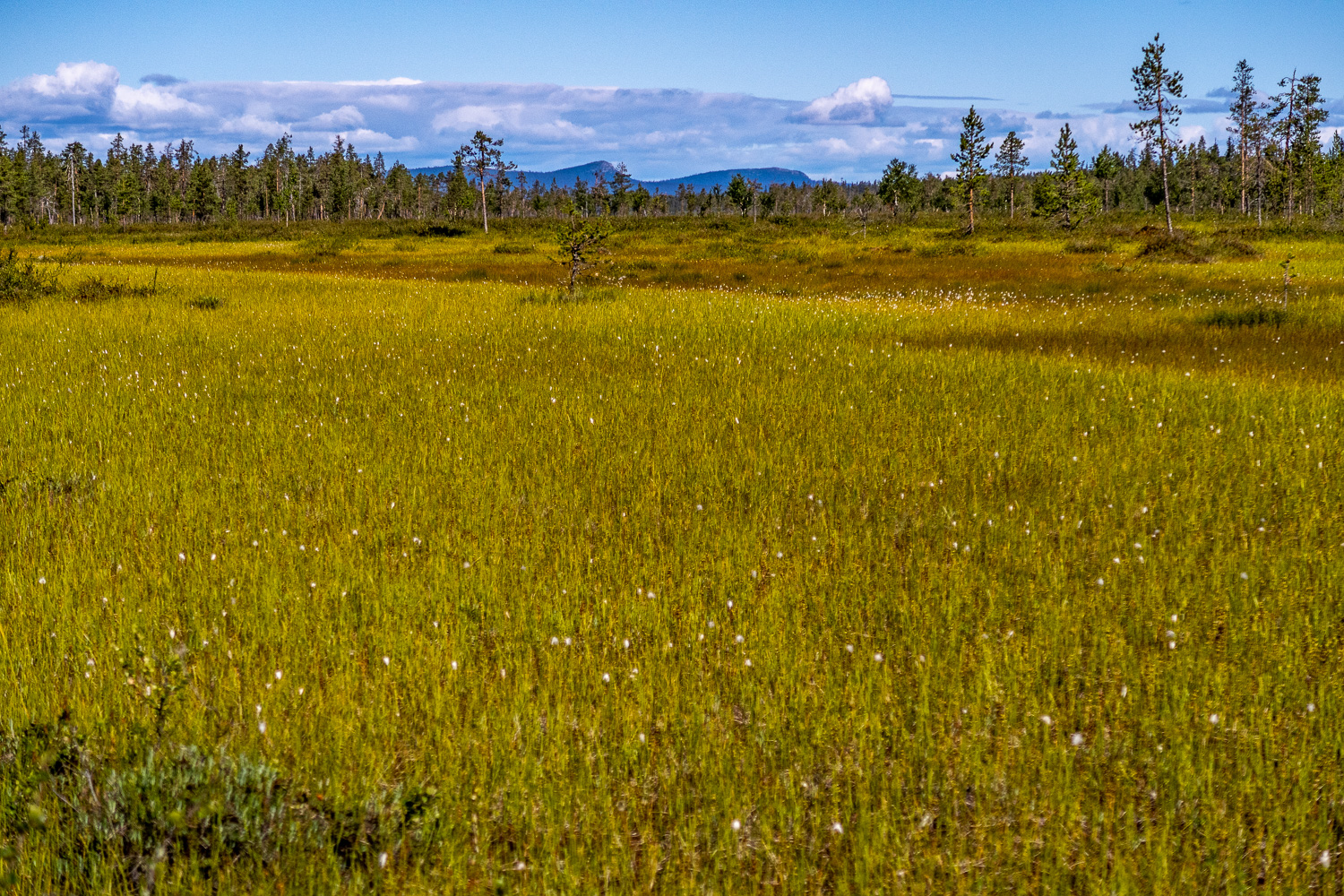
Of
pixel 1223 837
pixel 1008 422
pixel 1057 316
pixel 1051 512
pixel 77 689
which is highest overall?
pixel 1057 316

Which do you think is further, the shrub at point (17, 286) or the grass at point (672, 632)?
the shrub at point (17, 286)

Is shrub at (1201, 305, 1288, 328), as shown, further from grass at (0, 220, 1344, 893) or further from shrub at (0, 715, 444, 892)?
shrub at (0, 715, 444, 892)

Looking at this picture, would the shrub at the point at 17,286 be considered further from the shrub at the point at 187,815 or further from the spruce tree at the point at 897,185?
the spruce tree at the point at 897,185

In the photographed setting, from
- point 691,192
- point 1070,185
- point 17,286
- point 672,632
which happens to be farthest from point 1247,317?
point 691,192

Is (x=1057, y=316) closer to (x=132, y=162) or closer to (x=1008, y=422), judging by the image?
(x=1008, y=422)

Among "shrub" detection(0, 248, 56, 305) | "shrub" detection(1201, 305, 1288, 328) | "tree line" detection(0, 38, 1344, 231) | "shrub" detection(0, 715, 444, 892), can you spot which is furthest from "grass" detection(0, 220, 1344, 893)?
"tree line" detection(0, 38, 1344, 231)

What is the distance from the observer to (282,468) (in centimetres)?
786

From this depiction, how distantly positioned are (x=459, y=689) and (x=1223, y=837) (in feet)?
11.4

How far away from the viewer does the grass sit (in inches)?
132

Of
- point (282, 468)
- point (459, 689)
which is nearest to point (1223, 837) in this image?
point (459, 689)

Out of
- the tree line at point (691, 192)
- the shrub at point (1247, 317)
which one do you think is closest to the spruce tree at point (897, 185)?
the tree line at point (691, 192)

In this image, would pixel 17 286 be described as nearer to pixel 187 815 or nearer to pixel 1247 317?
pixel 187 815

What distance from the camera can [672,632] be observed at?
504cm

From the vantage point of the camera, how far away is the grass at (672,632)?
3.34m
